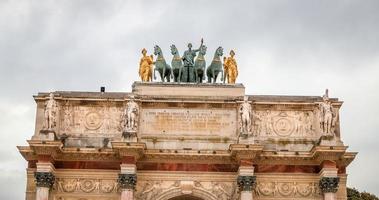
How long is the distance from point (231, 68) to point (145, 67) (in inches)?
131

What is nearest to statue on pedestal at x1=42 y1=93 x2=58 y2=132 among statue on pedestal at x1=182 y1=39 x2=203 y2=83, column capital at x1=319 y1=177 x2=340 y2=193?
statue on pedestal at x1=182 y1=39 x2=203 y2=83

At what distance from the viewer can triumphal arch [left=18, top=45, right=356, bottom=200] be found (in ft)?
78.5

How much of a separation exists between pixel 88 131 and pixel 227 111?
5154 millimetres

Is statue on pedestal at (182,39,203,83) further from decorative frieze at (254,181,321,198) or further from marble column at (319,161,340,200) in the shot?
marble column at (319,161,340,200)

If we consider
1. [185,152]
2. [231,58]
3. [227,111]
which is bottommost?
[185,152]

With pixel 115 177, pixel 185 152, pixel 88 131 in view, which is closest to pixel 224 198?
pixel 185 152

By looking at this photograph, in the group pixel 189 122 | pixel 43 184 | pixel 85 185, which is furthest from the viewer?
pixel 189 122

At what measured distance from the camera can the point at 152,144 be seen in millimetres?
24875

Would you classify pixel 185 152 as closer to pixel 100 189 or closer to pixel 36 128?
pixel 100 189

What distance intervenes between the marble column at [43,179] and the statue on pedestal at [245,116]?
6.85m

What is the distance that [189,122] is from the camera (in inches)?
1000

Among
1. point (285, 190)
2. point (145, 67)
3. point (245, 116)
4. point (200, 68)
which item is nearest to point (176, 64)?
point (200, 68)

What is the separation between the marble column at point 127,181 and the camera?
2353 cm

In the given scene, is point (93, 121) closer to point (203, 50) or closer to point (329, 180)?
point (203, 50)
